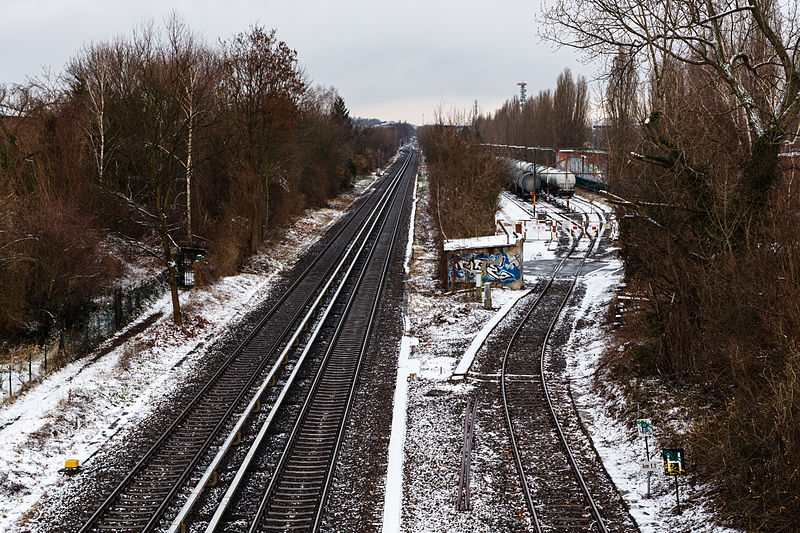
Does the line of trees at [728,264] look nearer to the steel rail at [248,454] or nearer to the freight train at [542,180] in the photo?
the steel rail at [248,454]

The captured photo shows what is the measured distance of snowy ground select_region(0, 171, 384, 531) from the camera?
11.4 metres

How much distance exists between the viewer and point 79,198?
24688mm

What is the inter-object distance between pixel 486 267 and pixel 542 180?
35285 mm

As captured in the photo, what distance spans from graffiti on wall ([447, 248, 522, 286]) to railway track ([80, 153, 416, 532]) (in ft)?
14.8

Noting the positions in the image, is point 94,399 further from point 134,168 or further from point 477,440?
point 134,168

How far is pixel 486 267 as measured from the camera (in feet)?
88.3

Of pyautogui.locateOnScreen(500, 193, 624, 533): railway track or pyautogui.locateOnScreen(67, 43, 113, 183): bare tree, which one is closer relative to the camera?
pyautogui.locateOnScreen(500, 193, 624, 533): railway track

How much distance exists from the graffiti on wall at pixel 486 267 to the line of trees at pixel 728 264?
10.1 m

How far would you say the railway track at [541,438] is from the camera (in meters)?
10.2

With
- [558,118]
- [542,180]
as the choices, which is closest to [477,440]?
[542,180]

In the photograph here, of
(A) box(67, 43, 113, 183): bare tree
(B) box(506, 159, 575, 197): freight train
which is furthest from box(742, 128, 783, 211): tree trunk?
(B) box(506, 159, 575, 197): freight train

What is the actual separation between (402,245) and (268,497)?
27448mm

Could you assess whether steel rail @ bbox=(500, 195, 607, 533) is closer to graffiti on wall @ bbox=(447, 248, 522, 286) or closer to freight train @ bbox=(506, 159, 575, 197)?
graffiti on wall @ bbox=(447, 248, 522, 286)

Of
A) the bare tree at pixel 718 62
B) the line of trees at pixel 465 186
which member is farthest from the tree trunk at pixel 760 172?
the line of trees at pixel 465 186
